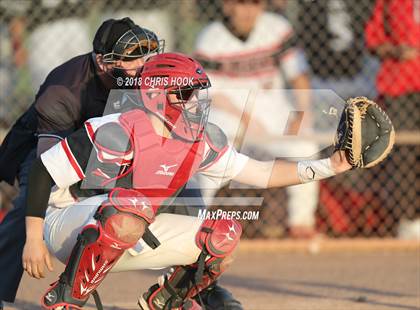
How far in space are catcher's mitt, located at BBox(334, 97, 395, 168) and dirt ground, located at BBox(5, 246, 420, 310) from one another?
48.6 inches

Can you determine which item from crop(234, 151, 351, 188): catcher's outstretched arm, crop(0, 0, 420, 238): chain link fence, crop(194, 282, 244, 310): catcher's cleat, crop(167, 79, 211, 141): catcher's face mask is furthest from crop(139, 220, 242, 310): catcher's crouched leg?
crop(0, 0, 420, 238): chain link fence

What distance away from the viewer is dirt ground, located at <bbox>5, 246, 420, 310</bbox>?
5371mm

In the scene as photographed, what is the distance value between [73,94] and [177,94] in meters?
0.82

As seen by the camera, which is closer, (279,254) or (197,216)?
(197,216)

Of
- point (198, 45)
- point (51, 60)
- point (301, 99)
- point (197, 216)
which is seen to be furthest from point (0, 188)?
point (197, 216)

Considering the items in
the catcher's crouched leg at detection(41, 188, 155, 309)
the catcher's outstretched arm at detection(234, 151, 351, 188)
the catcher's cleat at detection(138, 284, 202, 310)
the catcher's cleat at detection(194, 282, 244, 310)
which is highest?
the catcher's crouched leg at detection(41, 188, 155, 309)

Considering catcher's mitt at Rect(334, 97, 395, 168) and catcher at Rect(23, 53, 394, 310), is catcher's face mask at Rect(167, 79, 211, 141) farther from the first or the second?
catcher's mitt at Rect(334, 97, 395, 168)

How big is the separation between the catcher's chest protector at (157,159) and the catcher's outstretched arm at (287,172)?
0.85 feet

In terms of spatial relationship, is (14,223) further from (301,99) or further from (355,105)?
(301,99)

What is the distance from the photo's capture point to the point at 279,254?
296 inches

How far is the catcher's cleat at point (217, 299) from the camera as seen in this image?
4.48 m

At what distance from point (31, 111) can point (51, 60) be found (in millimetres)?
2793

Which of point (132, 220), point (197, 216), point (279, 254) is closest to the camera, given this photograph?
point (132, 220)

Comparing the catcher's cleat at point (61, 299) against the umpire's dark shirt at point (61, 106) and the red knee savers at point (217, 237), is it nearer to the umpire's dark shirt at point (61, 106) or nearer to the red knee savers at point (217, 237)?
the red knee savers at point (217, 237)
